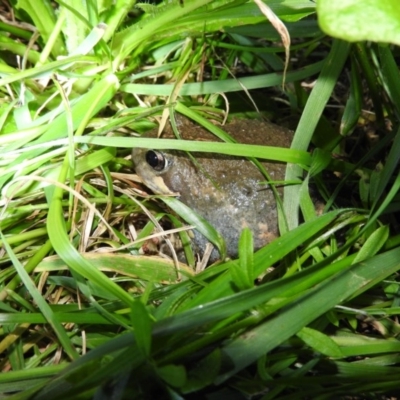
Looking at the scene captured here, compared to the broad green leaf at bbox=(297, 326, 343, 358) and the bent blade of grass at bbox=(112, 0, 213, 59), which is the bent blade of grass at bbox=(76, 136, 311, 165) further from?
the broad green leaf at bbox=(297, 326, 343, 358)

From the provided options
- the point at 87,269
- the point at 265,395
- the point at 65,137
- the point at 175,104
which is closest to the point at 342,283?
the point at 265,395

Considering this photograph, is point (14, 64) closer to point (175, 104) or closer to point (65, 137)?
point (65, 137)

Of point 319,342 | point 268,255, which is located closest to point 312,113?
point 268,255

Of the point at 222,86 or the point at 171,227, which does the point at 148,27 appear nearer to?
the point at 222,86

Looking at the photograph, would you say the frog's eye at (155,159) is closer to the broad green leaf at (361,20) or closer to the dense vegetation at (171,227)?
the dense vegetation at (171,227)

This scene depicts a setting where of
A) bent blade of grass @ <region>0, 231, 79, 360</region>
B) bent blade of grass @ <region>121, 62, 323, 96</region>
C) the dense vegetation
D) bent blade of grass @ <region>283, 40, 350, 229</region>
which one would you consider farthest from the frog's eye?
bent blade of grass @ <region>0, 231, 79, 360</region>

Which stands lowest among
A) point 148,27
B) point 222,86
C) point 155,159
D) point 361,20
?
point 361,20
